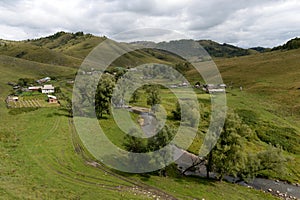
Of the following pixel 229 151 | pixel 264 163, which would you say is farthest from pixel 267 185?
pixel 229 151

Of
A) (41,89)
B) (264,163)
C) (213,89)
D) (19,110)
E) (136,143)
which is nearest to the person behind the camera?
(136,143)

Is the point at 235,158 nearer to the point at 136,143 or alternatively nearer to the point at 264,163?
the point at 264,163

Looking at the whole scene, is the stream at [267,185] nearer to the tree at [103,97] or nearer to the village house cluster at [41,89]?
the tree at [103,97]

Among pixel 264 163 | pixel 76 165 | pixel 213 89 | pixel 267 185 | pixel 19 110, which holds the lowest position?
pixel 267 185

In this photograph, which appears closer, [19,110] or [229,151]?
[229,151]

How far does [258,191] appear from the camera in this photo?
4744 centimetres

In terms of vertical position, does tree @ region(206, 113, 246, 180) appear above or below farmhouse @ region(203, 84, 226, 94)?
below

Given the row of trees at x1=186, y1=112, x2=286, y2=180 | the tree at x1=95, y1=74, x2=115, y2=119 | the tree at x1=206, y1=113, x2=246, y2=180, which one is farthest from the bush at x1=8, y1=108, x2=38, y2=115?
the tree at x1=206, y1=113, x2=246, y2=180

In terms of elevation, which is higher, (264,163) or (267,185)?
(264,163)

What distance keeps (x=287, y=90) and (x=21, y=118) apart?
119 meters

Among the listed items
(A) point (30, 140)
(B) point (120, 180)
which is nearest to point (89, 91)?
(A) point (30, 140)

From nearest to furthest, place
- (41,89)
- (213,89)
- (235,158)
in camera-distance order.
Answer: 1. (235,158)
2. (41,89)
3. (213,89)

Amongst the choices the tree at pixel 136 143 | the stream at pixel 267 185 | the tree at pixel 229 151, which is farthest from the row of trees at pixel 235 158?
the tree at pixel 136 143

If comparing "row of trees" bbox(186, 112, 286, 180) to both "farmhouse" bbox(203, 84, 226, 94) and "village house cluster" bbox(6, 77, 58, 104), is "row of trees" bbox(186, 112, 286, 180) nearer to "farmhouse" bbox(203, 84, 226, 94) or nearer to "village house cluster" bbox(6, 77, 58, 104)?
"village house cluster" bbox(6, 77, 58, 104)
